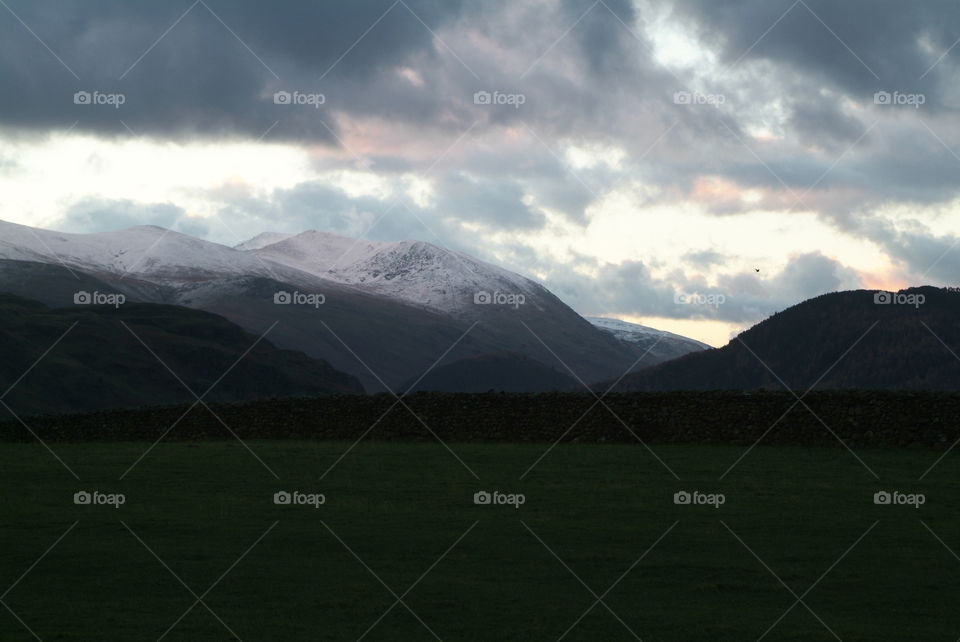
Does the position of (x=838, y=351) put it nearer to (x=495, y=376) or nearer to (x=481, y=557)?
(x=495, y=376)

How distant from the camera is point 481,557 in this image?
→ 17.3m

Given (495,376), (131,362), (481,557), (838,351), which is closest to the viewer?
(481,557)

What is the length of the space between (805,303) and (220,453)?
7447cm

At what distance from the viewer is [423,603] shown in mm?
14172

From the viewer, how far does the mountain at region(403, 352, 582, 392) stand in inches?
5989

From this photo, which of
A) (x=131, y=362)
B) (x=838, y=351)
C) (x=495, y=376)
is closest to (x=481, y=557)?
(x=838, y=351)

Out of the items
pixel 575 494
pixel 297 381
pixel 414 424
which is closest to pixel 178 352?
pixel 297 381

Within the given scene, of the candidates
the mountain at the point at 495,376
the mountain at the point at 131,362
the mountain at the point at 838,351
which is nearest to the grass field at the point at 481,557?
the mountain at the point at 838,351

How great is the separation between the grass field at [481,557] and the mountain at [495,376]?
399 ft

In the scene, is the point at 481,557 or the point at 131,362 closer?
the point at 481,557

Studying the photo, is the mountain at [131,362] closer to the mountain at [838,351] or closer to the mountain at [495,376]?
the mountain at [495,376]

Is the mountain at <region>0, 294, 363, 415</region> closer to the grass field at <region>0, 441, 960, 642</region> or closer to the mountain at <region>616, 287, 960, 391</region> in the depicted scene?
the mountain at <region>616, 287, 960, 391</region>

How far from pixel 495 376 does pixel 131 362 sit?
52.5 m

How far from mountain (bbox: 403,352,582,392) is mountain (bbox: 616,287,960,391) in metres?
51.4
